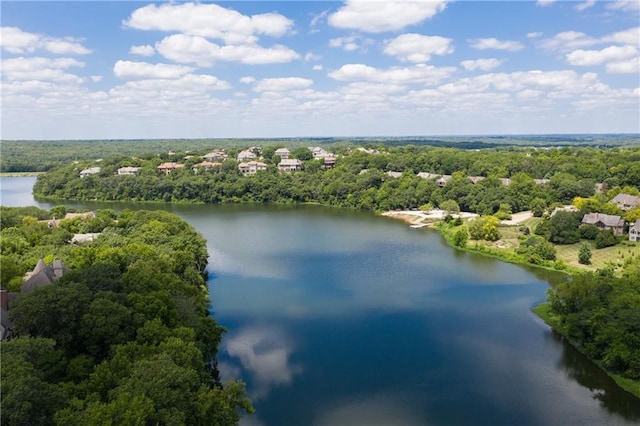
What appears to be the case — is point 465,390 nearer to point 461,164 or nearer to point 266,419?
point 266,419

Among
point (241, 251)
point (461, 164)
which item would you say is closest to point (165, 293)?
point (241, 251)

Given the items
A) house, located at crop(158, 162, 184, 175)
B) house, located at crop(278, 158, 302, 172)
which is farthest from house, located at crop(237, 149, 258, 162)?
house, located at crop(158, 162, 184, 175)

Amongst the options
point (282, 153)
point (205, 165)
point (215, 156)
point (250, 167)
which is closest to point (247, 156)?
point (215, 156)

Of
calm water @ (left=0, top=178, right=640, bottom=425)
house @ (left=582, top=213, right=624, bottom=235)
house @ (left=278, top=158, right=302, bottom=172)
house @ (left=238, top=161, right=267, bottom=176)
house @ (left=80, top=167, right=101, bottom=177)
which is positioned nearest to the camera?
calm water @ (left=0, top=178, right=640, bottom=425)

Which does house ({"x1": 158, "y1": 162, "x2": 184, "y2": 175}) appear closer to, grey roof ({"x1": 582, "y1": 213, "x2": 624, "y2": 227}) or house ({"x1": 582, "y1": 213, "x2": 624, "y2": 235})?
grey roof ({"x1": 582, "y1": 213, "x2": 624, "y2": 227})

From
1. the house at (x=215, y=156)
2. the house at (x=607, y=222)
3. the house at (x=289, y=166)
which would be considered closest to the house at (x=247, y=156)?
the house at (x=215, y=156)

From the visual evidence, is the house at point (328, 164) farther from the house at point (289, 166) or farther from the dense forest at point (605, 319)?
the dense forest at point (605, 319)
